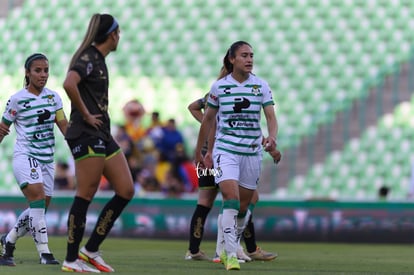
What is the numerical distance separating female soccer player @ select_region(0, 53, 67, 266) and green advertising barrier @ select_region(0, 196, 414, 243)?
745 cm

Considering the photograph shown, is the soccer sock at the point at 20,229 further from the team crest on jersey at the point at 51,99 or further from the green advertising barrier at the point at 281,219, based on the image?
the green advertising barrier at the point at 281,219

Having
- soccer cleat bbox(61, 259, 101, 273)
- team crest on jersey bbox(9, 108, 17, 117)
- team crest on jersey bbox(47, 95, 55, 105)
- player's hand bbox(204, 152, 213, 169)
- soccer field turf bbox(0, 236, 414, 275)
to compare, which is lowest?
soccer field turf bbox(0, 236, 414, 275)

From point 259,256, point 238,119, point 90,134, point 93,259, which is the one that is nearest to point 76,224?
point 93,259

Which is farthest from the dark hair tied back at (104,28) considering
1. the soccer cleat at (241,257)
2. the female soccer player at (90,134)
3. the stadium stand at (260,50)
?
the stadium stand at (260,50)

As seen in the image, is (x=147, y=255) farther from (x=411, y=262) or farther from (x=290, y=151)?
(x=290, y=151)

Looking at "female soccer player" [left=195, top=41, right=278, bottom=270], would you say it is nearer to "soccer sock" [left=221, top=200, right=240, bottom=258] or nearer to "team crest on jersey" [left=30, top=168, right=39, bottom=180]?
"soccer sock" [left=221, top=200, right=240, bottom=258]

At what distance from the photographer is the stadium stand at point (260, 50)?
19328 mm

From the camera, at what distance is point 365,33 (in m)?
19.9

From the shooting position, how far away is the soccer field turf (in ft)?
28.3

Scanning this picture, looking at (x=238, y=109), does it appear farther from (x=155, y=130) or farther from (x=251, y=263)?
(x=155, y=130)

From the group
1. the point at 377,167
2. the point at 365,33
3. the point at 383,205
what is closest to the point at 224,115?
the point at 383,205

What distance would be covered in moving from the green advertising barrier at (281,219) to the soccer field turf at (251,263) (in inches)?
45.3

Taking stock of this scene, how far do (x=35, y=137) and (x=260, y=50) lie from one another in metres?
11.7

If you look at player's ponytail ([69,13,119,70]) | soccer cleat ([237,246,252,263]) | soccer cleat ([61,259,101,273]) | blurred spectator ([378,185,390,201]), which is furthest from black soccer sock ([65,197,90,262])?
blurred spectator ([378,185,390,201])
